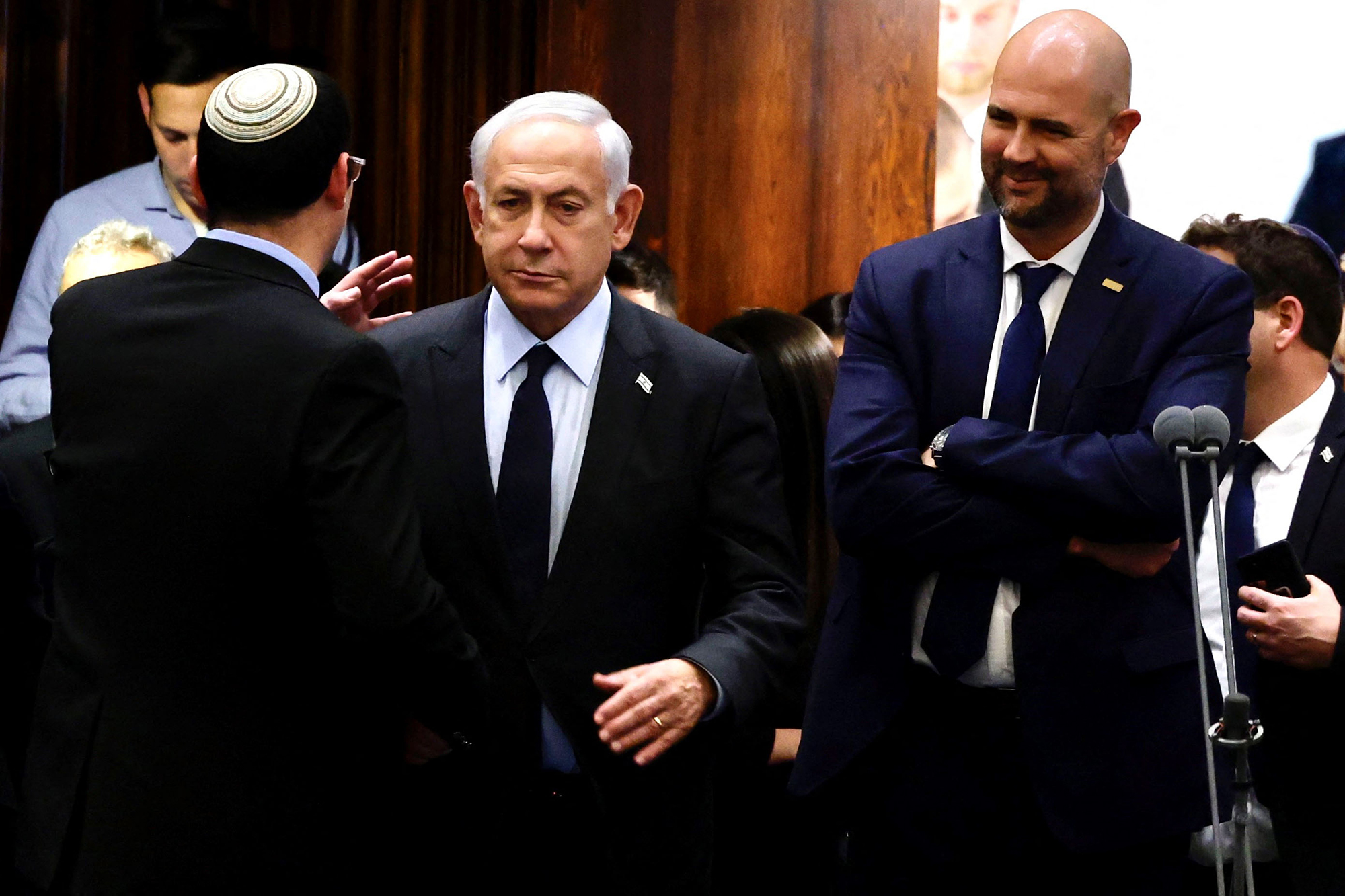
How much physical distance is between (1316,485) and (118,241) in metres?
2.64

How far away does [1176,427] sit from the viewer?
1.97 meters

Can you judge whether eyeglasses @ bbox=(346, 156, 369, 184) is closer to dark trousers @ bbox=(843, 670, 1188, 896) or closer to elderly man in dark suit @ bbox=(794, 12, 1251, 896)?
elderly man in dark suit @ bbox=(794, 12, 1251, 896)

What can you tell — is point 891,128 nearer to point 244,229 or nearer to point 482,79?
point 482,79

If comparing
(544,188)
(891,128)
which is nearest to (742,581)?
(544,188)

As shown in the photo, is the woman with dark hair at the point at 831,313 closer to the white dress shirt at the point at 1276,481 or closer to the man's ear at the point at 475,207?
the white dress shirt at the point at 1276,481

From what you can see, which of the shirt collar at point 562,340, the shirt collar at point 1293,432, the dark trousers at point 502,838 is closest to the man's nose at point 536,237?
the shirt collar at point 562,340

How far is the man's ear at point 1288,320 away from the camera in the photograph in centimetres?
346

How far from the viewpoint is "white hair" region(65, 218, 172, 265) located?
353cm

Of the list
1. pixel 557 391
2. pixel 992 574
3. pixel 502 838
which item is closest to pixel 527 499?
pixel 557 391

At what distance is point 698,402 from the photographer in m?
2.49

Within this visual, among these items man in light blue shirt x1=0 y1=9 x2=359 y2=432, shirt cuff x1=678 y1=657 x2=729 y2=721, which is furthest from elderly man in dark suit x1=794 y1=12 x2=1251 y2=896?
man in light blue shirt x1=0 y1=9 x2=359 y2=432

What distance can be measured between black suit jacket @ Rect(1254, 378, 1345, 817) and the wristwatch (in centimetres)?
90

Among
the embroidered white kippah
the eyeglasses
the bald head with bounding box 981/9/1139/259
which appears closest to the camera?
the embroidered white kippah

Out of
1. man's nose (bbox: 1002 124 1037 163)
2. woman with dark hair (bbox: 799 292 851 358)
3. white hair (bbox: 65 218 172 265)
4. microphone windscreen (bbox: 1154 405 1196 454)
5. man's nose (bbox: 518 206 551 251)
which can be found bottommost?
woman with dark hair (bbox: 799 292 851 358)
